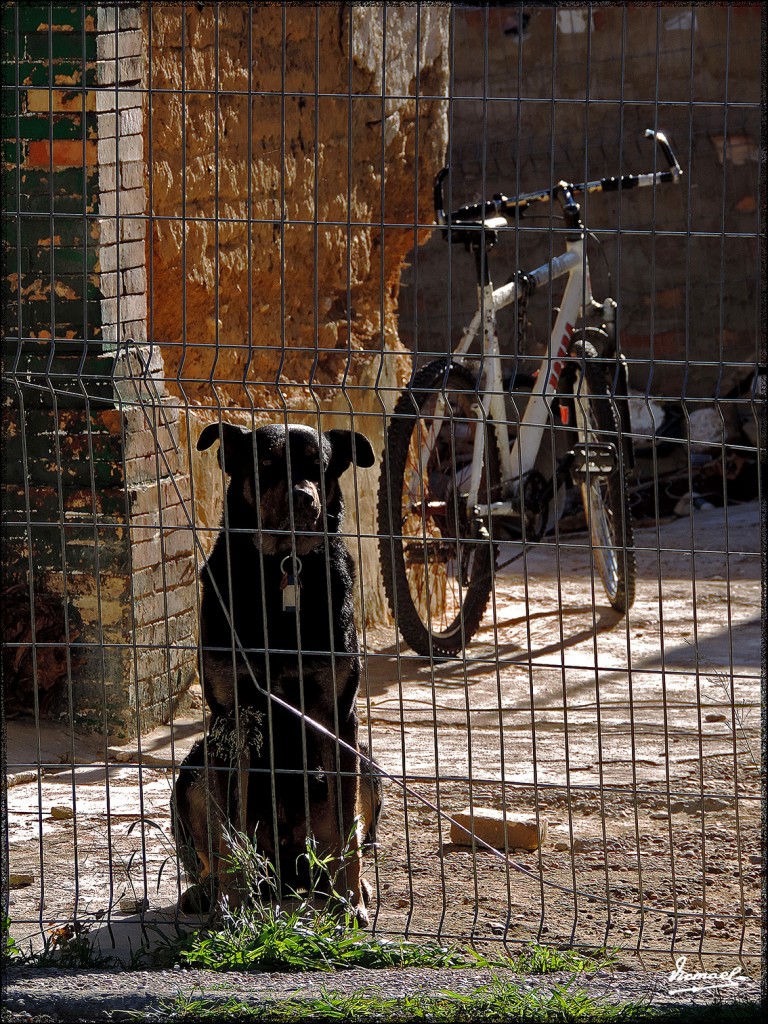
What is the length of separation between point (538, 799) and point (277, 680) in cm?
96

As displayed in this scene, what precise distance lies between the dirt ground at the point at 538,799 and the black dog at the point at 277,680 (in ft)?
0.58

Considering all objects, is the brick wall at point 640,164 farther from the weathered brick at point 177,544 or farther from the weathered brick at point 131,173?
the weathered brick at point 131,173

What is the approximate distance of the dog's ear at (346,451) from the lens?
3.67 m

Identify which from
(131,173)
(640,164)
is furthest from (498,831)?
(640,164)

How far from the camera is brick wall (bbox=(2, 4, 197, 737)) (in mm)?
4680

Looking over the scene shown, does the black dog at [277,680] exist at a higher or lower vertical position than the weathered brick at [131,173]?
lower

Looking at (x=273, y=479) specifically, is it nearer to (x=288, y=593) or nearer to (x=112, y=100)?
(x=288, y=593)

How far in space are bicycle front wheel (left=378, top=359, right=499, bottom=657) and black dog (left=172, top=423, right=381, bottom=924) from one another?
2152 mm

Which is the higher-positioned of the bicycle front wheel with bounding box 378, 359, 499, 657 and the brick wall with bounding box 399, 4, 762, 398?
the brick wall with bounding box 399, 4, 762, 398

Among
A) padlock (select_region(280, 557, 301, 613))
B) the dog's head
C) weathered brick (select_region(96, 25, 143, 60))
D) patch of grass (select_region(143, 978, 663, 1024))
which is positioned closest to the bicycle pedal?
weathered brick (select_region(96, 25, 143, 60))

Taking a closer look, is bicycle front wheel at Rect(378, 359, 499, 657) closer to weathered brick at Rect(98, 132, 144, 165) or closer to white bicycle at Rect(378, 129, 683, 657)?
white bicycle at Rect(378, 129, 683, 657)

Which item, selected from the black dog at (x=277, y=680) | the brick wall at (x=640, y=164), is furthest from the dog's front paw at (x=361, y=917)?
the brick wall at (x=640, y=164)

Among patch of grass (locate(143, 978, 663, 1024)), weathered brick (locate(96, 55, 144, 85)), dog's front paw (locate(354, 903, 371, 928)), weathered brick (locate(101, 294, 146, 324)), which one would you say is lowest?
dog's front paw (locate(354, 903, 371, 928))

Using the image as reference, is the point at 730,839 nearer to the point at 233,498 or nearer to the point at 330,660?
the point at 330,660
